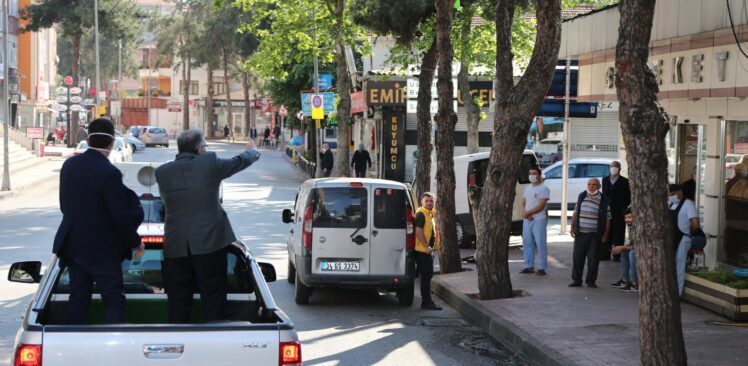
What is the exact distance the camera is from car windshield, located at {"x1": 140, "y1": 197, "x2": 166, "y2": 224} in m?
14.1

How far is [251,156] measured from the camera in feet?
23.4

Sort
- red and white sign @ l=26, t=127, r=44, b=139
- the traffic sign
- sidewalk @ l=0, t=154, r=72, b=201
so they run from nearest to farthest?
sidewalk @ l=0, t=154, r=72, b=201 → the traffic sign → red and white sign @ l=26, t=127, r=44, b=139

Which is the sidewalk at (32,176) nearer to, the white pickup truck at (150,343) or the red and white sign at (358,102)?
the red and white sign at (358,102)

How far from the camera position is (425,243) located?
1390cm

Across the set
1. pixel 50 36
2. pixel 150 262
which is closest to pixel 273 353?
pixel 150 262

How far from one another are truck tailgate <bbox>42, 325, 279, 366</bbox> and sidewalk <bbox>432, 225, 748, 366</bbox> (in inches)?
194

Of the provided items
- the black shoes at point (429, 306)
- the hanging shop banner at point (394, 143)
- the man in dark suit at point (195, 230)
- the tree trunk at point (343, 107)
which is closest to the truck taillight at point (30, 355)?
the man in dark suit at point (195, 230)

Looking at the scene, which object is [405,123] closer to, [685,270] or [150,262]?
[685,270]

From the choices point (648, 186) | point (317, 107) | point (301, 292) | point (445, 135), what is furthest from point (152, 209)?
point (317, 107)

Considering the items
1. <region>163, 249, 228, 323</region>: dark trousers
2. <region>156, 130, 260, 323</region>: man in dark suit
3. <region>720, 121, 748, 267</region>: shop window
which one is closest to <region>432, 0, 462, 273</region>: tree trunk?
<region>720, 121, 748, 267</region>: shop window

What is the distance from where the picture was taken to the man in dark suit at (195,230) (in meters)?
6.82

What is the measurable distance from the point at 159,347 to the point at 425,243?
28.3 ft

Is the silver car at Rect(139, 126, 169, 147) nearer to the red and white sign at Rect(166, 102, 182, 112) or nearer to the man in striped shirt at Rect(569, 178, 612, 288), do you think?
the red and white sign at Rect(166, 102, 182, 112)

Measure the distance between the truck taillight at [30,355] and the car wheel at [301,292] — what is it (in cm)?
869
